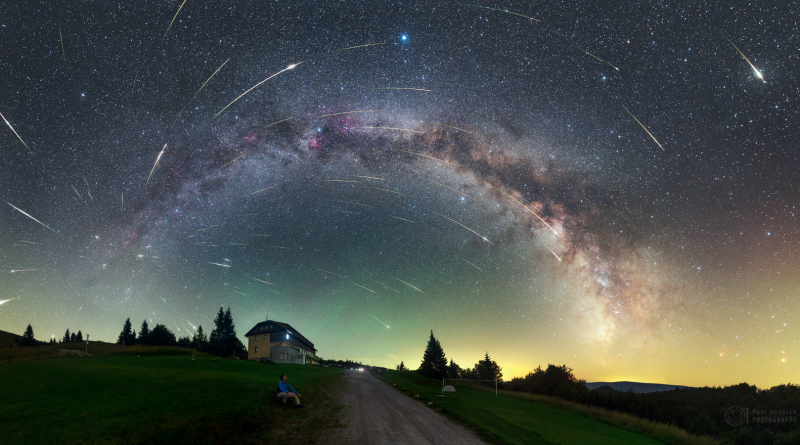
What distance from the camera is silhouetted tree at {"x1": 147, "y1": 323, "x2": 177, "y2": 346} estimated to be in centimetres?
9738

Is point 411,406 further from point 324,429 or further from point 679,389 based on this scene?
point 679,389

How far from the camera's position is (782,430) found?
25578 mm

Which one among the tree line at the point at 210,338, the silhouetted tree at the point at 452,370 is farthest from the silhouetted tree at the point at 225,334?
the silhouetted tree at the point at 452,370

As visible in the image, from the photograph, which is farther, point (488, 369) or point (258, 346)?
point (488, 369)

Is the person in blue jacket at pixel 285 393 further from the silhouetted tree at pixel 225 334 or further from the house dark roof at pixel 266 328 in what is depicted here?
the silhouetted tree at pixel 225 334

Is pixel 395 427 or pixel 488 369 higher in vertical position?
pixel 395 427

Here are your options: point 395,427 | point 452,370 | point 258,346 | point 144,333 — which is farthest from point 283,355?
point 144,333

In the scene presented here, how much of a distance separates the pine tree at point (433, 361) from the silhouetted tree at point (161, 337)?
251 ft

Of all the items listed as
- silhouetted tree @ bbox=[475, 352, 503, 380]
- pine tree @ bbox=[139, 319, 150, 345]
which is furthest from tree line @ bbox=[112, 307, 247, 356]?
silhouetted tree @ bbox=[475, 352, 503, 380]

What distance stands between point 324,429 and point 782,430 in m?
36.1

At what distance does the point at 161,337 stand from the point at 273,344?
54.5 m

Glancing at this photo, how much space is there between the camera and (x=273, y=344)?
226 feet

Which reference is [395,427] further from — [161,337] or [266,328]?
[161,337]

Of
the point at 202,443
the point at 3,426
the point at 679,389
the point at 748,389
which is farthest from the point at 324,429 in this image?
the point at 679,389
